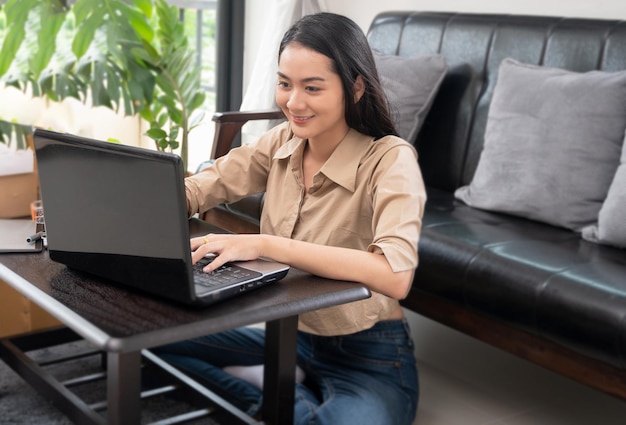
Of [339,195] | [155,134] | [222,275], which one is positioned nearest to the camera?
[222,275]

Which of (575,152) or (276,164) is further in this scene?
(575,152)

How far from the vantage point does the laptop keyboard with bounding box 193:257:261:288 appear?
1.35 meters

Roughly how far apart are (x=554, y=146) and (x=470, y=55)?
0.61 metres

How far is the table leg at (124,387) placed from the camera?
52.9 inches

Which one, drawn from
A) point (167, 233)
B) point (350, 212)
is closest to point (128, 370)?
point (167, 233)

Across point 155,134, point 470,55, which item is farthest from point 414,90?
point 155,134

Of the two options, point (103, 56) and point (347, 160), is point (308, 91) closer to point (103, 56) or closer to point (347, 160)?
point (347, 160)

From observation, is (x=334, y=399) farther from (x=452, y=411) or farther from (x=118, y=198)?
(x=118, y=198)

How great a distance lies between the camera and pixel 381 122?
1.73 meters

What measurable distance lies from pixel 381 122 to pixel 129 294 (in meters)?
0.62

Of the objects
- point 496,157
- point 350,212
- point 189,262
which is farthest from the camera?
point 496,157

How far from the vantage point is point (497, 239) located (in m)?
2.30

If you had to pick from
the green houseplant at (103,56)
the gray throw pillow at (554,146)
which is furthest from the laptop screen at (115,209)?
the green houseplant at (103,56)

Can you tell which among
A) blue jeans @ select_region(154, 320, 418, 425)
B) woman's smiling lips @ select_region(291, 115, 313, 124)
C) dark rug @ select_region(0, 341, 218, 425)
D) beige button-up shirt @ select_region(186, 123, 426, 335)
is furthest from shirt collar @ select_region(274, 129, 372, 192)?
dark rug @ select_region(0, 341, 218, 425)
